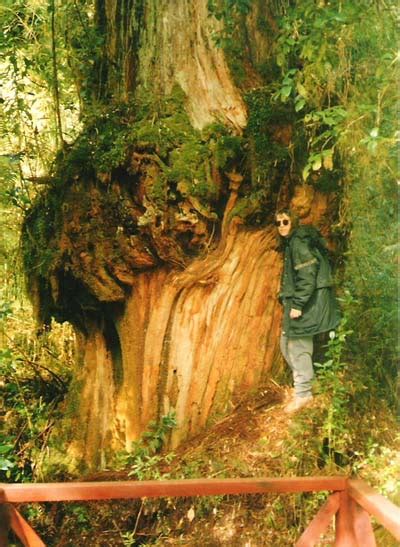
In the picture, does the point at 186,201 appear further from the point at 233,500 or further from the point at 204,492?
the point at 204,492

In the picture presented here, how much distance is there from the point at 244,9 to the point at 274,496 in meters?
3.98

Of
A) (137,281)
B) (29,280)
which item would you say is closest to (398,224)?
(137,281)

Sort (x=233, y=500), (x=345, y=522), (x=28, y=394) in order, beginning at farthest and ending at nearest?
(x=28, y=394), (x=233, y=500), (x=345, y=522)

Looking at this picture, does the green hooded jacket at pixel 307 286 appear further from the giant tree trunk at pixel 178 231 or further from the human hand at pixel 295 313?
the giant tree trunk at pixel 178 231

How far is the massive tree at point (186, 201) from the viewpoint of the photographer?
5324 millimetres

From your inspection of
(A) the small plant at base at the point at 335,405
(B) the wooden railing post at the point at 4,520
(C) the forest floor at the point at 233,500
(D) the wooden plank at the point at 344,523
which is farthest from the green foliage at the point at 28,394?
(D) the wooden plank at the point at 344,523

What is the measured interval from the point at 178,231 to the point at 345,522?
2.90 m

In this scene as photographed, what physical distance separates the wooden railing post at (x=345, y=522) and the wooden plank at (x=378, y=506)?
67 mm

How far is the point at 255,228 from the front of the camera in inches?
223

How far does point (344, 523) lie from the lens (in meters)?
3.06

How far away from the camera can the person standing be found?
541cm

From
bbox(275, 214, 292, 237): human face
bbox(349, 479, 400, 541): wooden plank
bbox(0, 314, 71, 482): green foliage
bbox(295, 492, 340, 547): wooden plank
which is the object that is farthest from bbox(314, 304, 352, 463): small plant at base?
bbox(0, 314, 71, 482): green foliage

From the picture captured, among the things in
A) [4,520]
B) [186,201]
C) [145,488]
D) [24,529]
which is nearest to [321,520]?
[145,488]

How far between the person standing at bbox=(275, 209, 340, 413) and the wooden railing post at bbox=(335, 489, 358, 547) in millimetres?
2440
